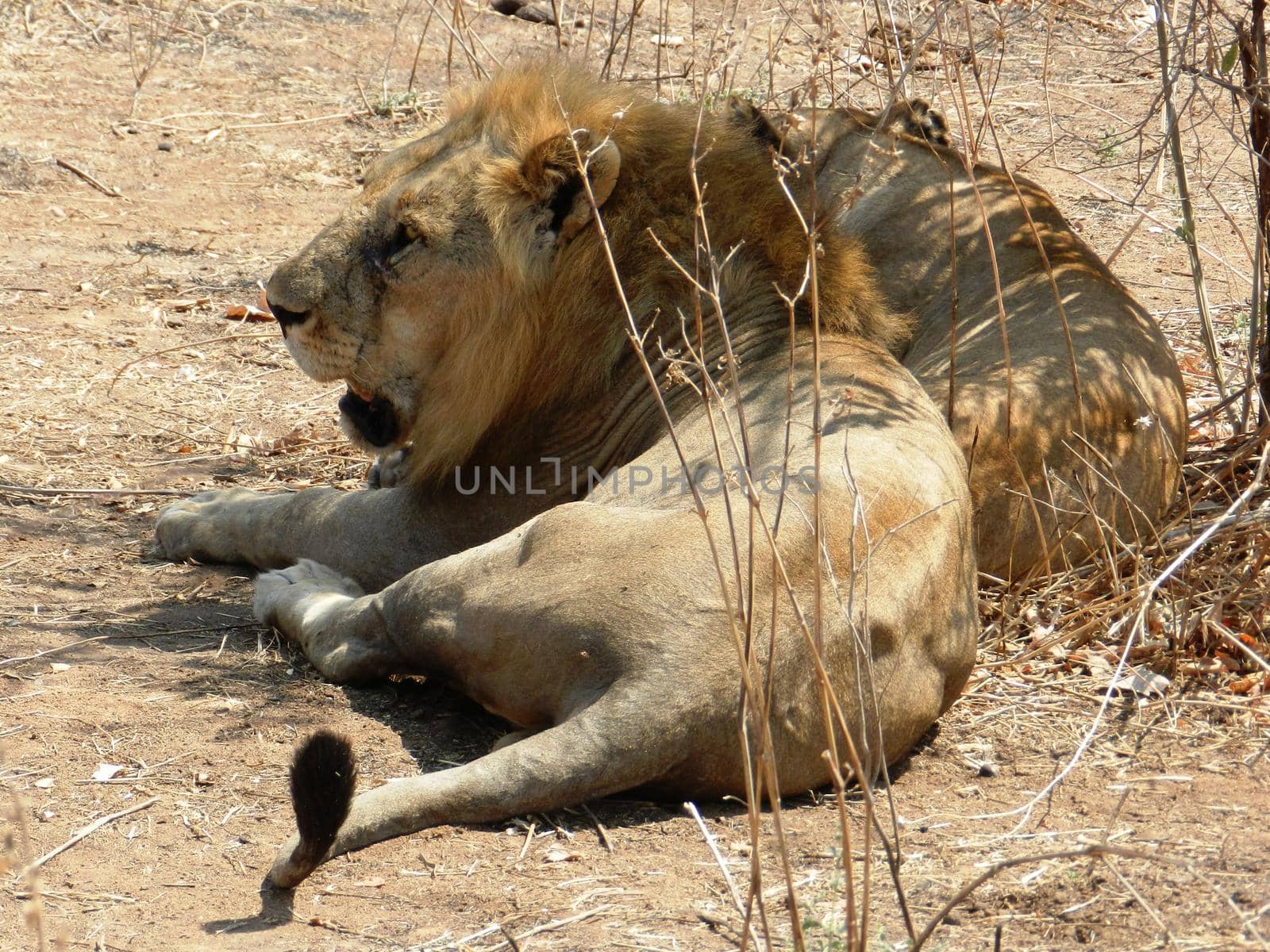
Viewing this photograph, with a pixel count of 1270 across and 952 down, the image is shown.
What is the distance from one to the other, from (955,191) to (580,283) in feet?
5.64

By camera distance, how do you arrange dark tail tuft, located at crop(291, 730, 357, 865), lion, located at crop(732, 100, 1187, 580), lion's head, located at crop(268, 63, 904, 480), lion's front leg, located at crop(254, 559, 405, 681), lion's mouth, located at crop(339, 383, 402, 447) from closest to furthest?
1. dark tail tuft, located at crop(291, 730, 357, 865)
2. lion's front leg, located at crop(254, 559, 405, 681)
3. lion's head, located at crop(268, 63, 904, 480)
4. lion, located at crop(732, 100, 1187, 580)
5. lion's mouth, located at crop(339, 383, 402, 447)

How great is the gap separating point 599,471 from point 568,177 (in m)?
0.88

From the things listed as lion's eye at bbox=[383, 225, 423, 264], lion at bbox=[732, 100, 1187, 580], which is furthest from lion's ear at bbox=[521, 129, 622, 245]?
lion at bbox=[732, 100, 1187, 580]

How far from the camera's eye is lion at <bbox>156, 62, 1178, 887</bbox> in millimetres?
3447

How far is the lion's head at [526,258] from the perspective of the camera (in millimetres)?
4445

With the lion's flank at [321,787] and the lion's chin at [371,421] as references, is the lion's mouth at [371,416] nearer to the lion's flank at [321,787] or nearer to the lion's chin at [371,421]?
the lion's chin at [371,421]

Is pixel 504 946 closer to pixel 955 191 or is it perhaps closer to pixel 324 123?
pixel 955 191

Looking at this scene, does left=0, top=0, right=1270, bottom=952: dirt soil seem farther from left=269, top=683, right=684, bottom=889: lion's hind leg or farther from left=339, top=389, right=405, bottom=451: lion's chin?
left=339, top=389, right=405, bottom=451: lion's chin

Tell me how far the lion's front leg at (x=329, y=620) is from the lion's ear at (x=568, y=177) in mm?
1233

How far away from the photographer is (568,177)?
14.5ft

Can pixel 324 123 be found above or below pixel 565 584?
above

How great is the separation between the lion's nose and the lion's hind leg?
70.5 inches

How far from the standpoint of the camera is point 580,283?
177 inches

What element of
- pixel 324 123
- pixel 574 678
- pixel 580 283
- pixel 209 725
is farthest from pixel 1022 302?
pixel 324 123
